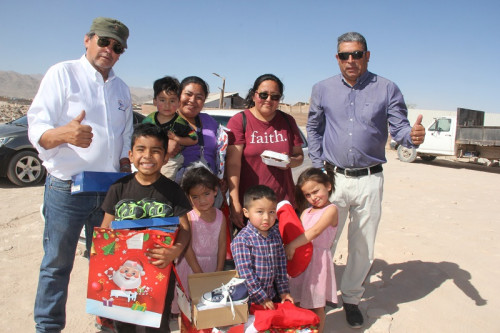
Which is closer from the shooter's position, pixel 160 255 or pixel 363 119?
pixel 160 255

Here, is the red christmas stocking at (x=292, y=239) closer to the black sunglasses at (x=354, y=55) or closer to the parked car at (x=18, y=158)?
the black sunglasses at (x=354, y=55)

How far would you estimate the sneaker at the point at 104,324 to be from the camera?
8.54 ft

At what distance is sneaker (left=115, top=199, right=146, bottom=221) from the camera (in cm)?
198

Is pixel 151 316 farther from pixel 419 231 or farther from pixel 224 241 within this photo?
pixel 419 231

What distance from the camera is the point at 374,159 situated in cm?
300

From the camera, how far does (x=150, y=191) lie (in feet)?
7.06

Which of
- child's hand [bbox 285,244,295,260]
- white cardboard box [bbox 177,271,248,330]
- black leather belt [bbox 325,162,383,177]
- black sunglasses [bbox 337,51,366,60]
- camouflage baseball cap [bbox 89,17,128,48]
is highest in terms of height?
black sunglasses [bbox 337,51,366,60]

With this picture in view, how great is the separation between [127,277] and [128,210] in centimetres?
38

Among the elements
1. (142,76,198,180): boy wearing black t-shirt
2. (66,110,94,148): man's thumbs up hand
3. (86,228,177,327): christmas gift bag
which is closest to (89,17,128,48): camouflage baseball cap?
(142,76,198,180): boy wearing black t-shirt

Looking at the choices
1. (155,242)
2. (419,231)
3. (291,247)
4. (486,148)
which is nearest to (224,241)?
(291,247)

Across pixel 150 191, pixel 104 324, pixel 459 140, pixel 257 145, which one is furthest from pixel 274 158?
pixel 459 140

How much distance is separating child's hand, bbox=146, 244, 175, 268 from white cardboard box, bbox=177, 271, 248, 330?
0.72ft

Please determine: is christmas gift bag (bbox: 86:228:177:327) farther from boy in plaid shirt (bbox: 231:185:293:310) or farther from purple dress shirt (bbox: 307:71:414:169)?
purple dress shirt (bbox: 307:71:414:169)

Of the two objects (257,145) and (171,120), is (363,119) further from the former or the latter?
(171,120)
